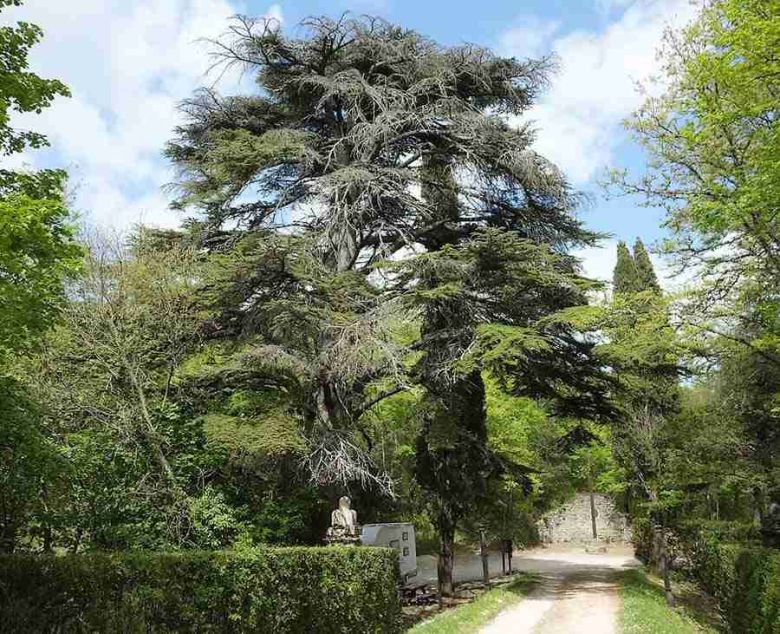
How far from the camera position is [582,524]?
141ft

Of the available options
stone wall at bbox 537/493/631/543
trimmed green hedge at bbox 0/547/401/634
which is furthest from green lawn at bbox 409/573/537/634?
stone wall at bbox 537/493/631/543

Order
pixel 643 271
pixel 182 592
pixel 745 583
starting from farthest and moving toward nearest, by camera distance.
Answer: pixel 643 271, pixel 745 583, pixel 182 592

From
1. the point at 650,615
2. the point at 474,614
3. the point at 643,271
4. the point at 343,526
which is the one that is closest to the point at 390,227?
the point at 343,526

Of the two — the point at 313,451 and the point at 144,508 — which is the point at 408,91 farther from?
the point at 144,508

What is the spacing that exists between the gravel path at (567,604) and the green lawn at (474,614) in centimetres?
25

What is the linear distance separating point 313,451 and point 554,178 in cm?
868

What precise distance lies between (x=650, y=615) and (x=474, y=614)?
11.5 ft

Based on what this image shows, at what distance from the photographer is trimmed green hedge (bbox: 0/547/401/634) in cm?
543

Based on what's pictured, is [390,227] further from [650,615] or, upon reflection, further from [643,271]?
[643,271]

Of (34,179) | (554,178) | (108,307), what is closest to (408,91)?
(554,178)

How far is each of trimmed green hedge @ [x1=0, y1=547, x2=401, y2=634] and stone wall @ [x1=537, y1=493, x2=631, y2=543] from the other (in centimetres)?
3416

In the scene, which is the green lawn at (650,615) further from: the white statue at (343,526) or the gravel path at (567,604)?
the white statue at (343,526)

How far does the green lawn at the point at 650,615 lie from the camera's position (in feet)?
39.0

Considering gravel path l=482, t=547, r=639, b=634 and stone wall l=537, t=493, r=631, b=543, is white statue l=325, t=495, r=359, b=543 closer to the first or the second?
gravel path l=482, t=547, r=639, b=634
